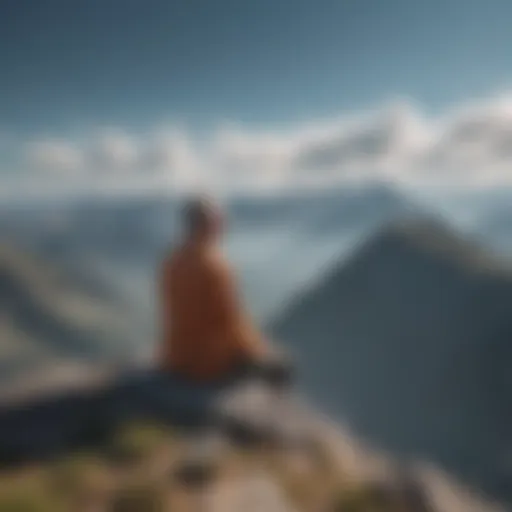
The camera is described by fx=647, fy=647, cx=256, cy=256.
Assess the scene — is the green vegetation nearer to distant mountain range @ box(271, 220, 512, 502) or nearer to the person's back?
the person's back

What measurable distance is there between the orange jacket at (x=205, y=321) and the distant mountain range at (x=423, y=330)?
7.92 metres

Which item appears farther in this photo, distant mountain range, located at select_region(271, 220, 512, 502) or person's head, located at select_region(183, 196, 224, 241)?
distant mountain range, located at select_region(271, 220, 512, 502)

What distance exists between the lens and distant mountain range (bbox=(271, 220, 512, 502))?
1367 centimetres

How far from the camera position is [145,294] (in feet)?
21.2

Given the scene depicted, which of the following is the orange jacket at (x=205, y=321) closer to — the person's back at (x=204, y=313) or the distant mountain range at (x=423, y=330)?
the person's back at (x=204, y=313)

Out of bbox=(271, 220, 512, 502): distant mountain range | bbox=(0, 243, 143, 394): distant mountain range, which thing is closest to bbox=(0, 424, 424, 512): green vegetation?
bbox=(0, 243, 143, 394): distant mountain range

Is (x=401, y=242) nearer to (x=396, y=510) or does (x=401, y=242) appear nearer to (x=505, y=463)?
(x=505, y=463)

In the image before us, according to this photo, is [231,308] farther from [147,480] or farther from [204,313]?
[147,480]

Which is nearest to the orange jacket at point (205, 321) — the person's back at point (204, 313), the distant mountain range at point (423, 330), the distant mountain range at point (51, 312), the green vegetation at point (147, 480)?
the person's back at point (204, 313)

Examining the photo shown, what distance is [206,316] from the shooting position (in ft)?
16.4

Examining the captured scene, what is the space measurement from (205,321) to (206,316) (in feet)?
0.13

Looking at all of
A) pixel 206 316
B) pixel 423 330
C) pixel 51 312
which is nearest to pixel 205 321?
pixel 206 316

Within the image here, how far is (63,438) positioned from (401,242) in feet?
41.1

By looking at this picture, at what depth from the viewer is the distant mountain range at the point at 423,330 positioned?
13.7 meters
